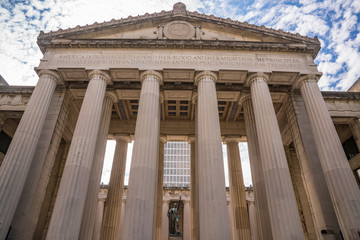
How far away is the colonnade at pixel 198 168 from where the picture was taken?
14.9m

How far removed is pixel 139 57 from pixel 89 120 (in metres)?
7.52

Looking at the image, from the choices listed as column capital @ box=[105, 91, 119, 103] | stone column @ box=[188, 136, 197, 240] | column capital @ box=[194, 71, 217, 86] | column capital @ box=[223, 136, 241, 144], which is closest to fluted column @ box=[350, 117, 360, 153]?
column capital @ box=[223, 136, 241, 144]

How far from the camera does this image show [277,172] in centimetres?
1650

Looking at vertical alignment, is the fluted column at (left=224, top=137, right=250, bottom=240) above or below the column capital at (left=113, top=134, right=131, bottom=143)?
below

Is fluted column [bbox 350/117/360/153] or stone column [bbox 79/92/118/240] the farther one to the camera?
fluted column [bbox 350/117/360/153]

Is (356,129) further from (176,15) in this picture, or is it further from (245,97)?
(176,15)

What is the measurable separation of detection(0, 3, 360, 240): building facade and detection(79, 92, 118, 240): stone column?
9 cm

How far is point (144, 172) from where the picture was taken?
641 inches

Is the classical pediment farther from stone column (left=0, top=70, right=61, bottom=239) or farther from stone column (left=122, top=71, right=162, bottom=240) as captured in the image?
stone column (left=0, top=70, right=61, bottom=239)

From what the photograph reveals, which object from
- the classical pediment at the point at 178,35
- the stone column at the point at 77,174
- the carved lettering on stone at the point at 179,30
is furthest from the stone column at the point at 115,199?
the carved lettering on stone at the point at 179,30

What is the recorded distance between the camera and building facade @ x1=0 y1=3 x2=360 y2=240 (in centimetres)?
1559

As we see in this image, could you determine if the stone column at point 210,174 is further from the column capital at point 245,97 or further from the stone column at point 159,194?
the stone column at point 159,194

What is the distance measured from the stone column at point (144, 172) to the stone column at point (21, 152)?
299 inches

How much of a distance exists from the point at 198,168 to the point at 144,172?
4.25 m
